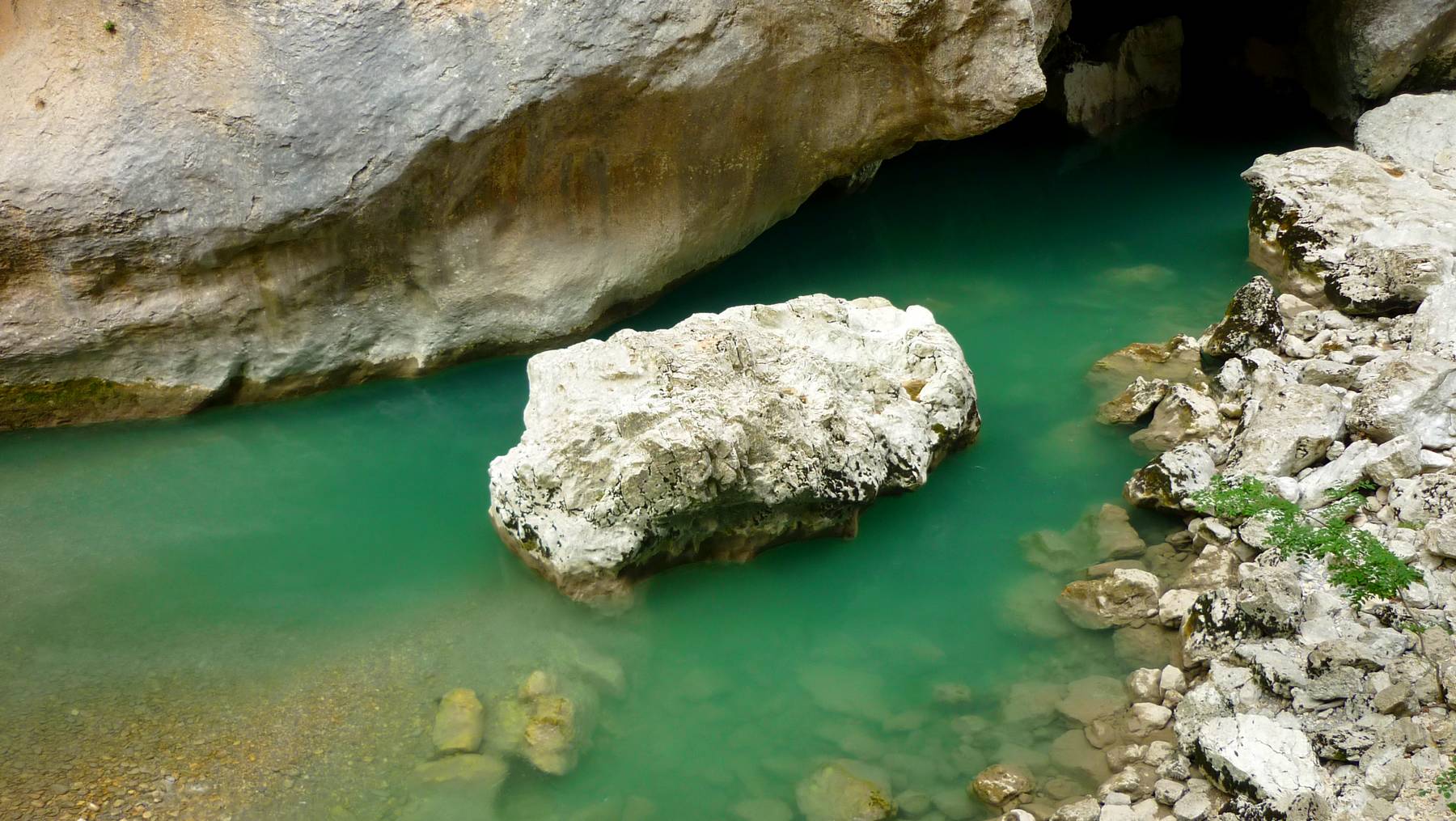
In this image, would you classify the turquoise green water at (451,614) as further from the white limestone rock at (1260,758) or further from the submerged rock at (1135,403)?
the white limestone rock at (1260,758)

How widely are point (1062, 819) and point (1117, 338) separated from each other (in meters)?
3.57

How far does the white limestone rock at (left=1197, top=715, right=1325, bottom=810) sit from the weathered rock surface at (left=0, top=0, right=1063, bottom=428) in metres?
3.96

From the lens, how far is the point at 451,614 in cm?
486

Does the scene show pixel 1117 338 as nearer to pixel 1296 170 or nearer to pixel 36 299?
pixel 1296 170

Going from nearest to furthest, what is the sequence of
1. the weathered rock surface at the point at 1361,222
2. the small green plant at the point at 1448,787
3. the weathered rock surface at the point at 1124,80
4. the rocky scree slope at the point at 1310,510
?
the small green plant at the point at 1448,787
the rocky scree slope at the point at 1310,510
the weathered rock surface at the point at 1361,222
the weathered rock surface at the point at 1124,80

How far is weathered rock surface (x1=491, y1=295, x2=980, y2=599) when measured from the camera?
4855mm

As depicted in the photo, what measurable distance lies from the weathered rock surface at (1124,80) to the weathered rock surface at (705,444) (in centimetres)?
507

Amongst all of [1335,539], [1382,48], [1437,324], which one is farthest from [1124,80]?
[1335,539]

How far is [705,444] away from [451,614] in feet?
4.21

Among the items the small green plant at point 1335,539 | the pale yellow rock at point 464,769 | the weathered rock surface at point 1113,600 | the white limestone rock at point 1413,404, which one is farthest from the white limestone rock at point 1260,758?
the pale yellow rock at point 464,769

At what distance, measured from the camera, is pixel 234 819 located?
3.97 m

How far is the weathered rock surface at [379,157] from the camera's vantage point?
580 cm

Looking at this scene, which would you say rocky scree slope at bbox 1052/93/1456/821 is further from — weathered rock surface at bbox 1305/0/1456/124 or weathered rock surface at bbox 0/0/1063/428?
weathered rock surface at bbox 0/0/1063/428

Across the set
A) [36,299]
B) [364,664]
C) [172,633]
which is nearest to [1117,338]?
[364,664]
